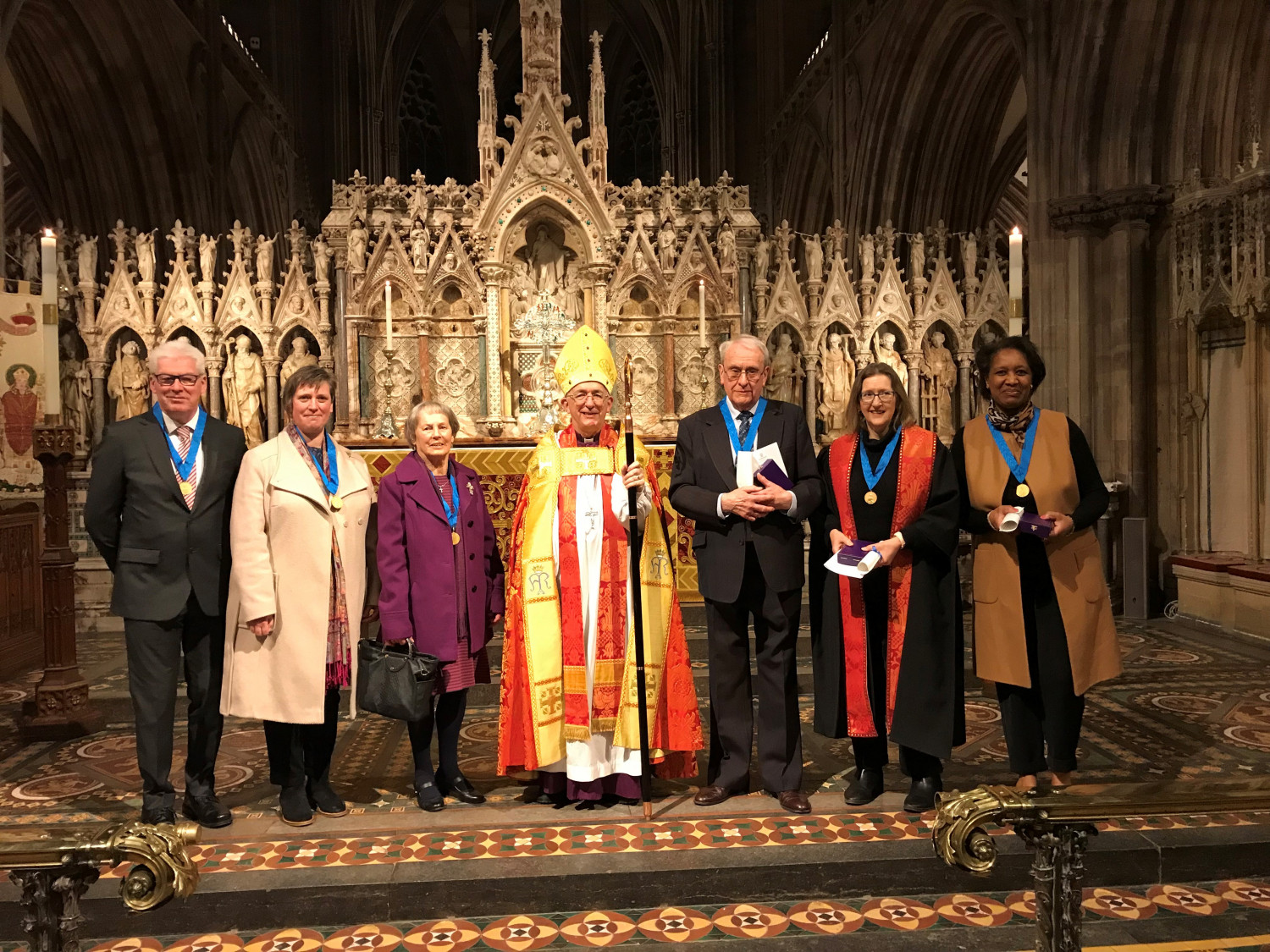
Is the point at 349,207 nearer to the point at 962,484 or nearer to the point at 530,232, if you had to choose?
the point at 530,232

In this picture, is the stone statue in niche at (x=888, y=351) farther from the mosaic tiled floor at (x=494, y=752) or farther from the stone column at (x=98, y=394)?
the stone column at (x=98, y=394)

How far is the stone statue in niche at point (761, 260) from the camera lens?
8516mm

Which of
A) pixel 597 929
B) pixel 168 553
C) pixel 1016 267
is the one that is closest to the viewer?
pixel 597 929

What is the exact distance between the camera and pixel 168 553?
3.60 m

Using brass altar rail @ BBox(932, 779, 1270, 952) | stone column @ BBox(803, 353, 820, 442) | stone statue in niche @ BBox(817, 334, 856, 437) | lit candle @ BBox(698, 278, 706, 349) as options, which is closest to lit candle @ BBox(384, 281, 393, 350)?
lit candle @ BBox(698, 278, 706, 349)

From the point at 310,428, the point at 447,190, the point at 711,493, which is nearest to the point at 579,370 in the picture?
the point at 711,493

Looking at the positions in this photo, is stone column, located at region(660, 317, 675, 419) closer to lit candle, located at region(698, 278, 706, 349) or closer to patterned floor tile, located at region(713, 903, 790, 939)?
lit candle, located at region(698, 278, 706, 349)

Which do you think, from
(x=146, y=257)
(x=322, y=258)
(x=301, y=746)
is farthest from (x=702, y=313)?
(x=301, y=746)

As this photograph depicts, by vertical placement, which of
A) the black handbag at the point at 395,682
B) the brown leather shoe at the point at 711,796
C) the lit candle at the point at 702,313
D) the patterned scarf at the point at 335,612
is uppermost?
the lit candle at the point at 702,313

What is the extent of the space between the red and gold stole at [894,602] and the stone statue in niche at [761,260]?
5020 millimetres

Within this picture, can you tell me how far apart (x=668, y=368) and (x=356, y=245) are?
2925mm

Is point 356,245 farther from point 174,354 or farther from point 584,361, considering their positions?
point 584,361

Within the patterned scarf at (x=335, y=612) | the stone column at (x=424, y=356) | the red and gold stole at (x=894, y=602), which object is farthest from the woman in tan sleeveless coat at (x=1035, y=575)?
the stone column at (x=424, y=356)

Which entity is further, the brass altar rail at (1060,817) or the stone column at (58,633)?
the stone column at (58,633)
